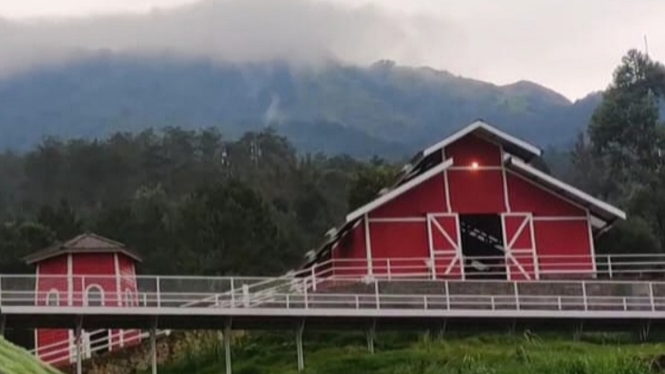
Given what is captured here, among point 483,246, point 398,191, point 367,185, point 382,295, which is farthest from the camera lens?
point 367,185

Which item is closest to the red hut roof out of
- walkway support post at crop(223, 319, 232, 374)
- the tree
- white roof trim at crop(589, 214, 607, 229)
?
walkway support post at crop(223, 319, 232, 374)

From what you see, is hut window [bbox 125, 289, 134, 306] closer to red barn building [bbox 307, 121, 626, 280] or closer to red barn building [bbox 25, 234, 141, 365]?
red barn building [bbox 25, 234, 141, 365]

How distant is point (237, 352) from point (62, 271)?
284 inches

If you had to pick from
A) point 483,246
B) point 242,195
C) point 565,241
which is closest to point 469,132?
point 483,246

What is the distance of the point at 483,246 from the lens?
3300 centimetres

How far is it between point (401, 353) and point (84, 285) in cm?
792

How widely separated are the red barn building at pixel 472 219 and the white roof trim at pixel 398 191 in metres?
0.03

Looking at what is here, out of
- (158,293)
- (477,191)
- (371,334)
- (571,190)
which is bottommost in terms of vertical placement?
(371,334)

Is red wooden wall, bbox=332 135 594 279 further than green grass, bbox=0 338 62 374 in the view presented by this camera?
Yes

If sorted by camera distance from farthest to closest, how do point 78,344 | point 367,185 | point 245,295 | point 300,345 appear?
point 367,185
point 245,295
point 300,345
point 78,344

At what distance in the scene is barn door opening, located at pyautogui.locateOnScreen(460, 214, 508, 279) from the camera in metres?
31.3

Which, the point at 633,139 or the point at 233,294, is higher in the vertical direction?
the point at 633,139

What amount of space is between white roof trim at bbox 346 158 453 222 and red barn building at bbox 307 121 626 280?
0.09 feet

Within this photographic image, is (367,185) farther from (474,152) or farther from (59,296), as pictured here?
(59,296)
